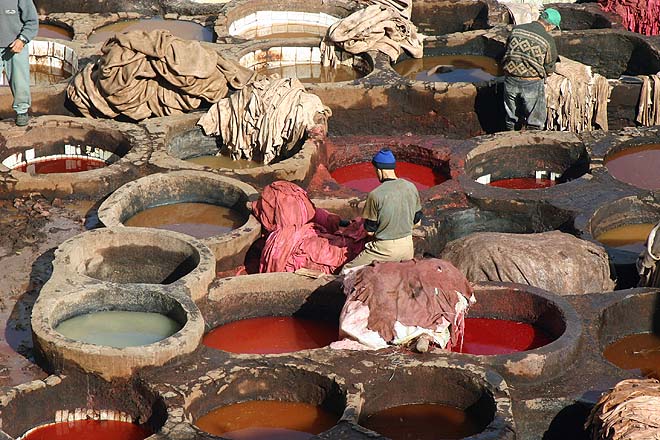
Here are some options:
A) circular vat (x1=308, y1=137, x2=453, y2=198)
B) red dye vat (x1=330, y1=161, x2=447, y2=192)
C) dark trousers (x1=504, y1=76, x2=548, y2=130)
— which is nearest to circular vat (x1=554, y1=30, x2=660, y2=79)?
dark trousers (x1=504, y1=76, x2=548, y2=130)

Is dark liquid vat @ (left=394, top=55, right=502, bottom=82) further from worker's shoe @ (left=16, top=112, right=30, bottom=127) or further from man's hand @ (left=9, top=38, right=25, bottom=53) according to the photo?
man's hand @ (left=9, top=38, right=25, bottom=53)

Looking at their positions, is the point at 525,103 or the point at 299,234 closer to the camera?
the point at 299,234

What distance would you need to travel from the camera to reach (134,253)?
11.9 m

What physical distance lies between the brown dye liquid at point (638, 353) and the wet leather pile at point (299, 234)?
7.53 feet

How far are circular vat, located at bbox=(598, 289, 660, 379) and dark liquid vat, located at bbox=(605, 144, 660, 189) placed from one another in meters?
3.02

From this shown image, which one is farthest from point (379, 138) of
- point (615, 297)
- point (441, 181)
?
point (615, 297)

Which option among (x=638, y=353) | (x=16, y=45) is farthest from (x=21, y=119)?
(x=638, y=353)

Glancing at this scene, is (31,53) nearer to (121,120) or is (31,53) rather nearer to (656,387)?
(121,120)

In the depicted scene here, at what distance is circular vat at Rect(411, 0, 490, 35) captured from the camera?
1905 centimetres

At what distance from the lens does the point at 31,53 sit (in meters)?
17.2

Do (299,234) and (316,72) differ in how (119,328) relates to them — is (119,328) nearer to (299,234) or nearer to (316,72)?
(299,234)

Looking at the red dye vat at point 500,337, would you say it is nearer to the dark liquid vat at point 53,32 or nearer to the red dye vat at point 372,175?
the red dye vat at point 372,175

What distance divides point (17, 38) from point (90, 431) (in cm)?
493

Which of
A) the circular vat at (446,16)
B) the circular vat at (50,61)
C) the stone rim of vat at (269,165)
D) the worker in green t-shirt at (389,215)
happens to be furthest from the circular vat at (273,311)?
the circular vat at (446,16)
